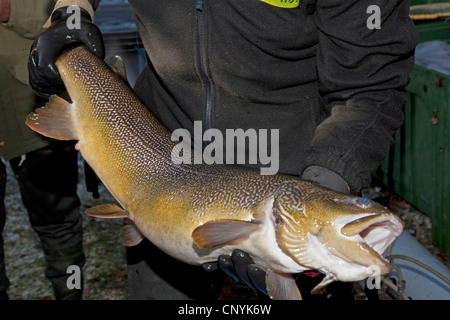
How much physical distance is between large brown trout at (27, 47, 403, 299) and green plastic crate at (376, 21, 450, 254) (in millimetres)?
2442

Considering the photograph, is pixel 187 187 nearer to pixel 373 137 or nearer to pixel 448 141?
pixel 373 137

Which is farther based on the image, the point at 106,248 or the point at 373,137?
the point at 106,248

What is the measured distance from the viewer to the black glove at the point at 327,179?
2.06 meters

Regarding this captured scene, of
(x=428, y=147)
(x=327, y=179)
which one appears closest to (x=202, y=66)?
(x=327, y=179)

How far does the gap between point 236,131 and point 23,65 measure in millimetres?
1785

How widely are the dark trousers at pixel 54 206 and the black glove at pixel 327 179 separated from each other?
6.76 ft

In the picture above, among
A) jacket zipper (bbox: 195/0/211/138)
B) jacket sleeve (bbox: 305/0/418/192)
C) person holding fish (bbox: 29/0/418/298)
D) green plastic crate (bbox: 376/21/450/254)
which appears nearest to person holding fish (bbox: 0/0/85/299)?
person holding fish (bbox: 29/0/418/298)

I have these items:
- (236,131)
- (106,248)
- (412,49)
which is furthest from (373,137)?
(106,248)

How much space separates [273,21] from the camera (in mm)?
2234

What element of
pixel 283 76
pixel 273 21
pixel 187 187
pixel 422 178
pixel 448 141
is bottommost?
pixel 422 178

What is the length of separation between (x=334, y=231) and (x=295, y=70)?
821 mm

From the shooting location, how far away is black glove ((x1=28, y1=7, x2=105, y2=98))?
2.49 m

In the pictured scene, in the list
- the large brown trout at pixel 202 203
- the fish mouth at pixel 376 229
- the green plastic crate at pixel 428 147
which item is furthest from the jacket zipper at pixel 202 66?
the green plastic crate at pixel 428 147

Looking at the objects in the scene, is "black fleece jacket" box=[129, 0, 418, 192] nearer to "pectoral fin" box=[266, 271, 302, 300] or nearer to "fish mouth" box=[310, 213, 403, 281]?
"fish mouth" box=[310, 213, 403, 281]
